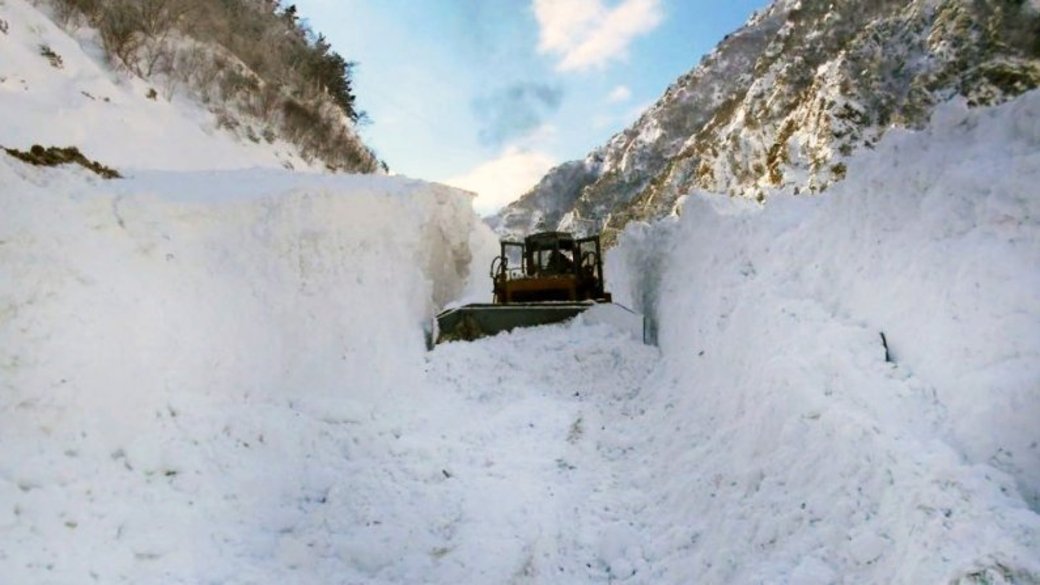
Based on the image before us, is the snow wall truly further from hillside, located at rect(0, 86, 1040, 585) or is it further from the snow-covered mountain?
the snow-covered mountain

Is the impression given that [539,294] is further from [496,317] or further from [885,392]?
[885,392]

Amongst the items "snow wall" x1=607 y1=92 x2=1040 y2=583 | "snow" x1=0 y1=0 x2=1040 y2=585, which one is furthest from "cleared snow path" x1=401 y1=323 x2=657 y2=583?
"snow wall" x1=607 y1=92 x2=1040 y2=583

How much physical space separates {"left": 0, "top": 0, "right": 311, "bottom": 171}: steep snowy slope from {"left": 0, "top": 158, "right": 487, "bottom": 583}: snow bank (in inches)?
102

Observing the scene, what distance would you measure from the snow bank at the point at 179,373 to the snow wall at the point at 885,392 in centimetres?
371

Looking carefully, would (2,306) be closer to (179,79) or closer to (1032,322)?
(1032,322)

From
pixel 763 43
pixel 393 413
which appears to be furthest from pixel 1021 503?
pixel 763 43

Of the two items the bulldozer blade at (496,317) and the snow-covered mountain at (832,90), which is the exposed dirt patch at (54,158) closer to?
the bulldozer blade at (496,317)

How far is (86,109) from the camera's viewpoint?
13266mm

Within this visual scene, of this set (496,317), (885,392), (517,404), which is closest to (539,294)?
(496,317)

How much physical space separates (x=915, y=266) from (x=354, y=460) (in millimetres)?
5835

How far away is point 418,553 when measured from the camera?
20.6ft

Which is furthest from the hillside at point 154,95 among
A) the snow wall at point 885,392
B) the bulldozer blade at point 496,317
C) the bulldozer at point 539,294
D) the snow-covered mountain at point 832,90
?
the snow-covered mountain at point 832,90

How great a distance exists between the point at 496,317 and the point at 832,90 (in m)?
45.5

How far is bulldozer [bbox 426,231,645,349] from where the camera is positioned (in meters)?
13.5
